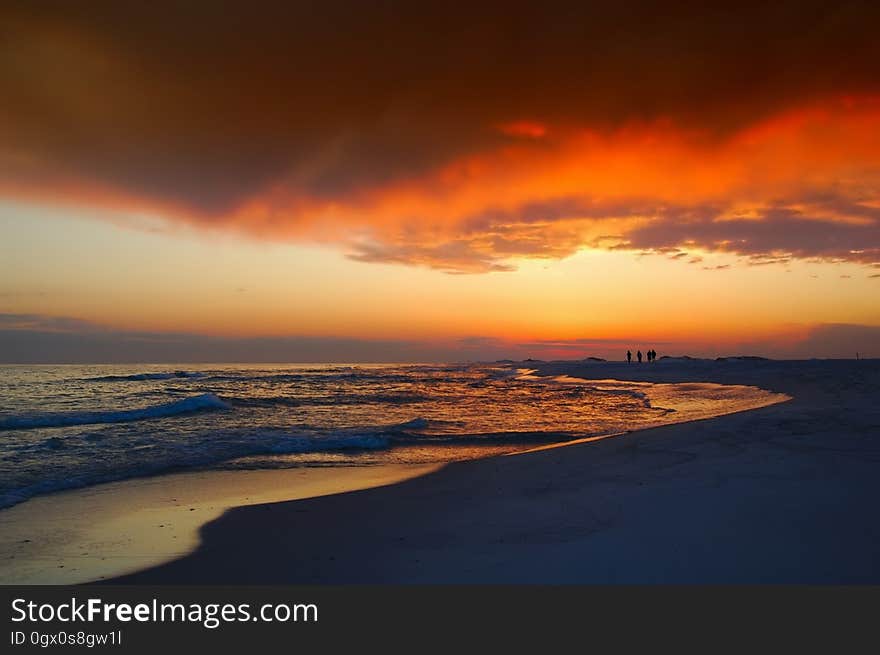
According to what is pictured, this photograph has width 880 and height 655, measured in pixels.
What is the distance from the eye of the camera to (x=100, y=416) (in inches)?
994

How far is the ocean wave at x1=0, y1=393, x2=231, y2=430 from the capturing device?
74.1 feet

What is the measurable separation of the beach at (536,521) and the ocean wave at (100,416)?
13.7 m

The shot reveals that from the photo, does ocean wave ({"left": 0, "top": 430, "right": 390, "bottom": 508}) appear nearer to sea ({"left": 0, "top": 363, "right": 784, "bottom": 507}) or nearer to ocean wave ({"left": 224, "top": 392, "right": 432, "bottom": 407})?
sea ({"left": 0, "top": 363, "right": 784, "bottom": 507})

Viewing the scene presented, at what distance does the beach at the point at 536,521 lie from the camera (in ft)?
19.6

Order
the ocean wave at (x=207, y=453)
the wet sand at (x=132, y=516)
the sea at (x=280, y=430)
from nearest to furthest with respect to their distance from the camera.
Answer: the wet sand at (x=132, y=516)
the ocean wave at (x=207, y=453)
the sea at (x=280, y=430)

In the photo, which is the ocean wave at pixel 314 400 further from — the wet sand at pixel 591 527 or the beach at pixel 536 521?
the wet sand at pixel 591 527

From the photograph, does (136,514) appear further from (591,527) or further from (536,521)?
(591,527)

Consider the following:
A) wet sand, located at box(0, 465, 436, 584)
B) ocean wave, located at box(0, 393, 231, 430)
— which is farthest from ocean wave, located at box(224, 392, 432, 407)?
wet sand, located at box(0, 465, 436, 584)

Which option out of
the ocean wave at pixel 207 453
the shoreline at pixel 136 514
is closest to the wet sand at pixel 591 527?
the shoreline at pixel 136 514

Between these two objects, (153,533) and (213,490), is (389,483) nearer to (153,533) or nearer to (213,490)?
(213,490)

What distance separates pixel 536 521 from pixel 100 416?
77.5ft

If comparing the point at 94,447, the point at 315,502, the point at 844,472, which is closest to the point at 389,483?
the point at 315,502

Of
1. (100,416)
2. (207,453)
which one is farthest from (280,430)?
(100,416)

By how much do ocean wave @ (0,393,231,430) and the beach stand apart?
13.7 m
